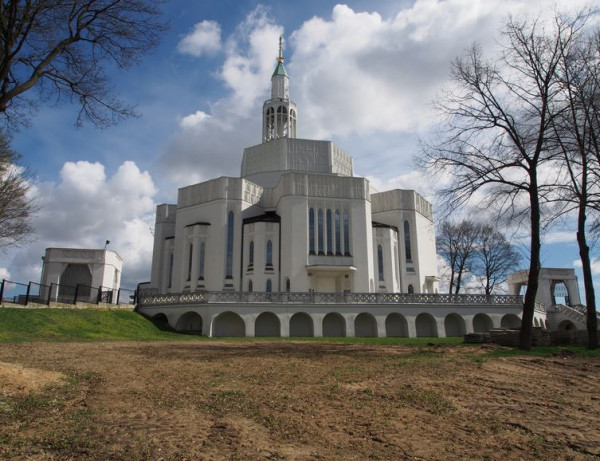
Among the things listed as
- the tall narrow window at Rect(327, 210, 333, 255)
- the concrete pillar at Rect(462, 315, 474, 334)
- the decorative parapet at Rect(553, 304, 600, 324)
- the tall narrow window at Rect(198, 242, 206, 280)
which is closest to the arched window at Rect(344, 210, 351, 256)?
the tall narrow window at Rect(327, 210, 333, 255)

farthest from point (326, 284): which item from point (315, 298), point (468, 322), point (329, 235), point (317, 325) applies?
point (468, 322)

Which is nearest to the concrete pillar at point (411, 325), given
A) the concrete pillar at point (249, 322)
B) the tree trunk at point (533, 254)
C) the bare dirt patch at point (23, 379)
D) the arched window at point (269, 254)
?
the concrete pillar at point (249, 322)

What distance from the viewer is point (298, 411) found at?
6941 millimetres

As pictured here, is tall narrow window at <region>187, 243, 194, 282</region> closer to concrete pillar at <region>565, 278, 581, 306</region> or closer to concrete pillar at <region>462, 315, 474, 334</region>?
concrete pillar at <region>462, 315, 474, 334</region>

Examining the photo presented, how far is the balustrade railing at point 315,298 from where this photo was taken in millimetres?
32188

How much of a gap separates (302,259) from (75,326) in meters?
19.3

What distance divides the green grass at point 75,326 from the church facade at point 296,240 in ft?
34.6

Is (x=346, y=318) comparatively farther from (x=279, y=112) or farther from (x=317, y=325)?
(x=279, y=112)

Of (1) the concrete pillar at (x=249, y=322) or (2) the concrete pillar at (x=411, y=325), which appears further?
(2) the concrete pillar at (x=411, y=325)

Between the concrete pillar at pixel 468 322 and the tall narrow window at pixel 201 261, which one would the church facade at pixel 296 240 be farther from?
the concrete pillar at pixel 468 322

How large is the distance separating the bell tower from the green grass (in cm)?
3227

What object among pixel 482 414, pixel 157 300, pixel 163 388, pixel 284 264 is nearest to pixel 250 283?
pixel 284 264

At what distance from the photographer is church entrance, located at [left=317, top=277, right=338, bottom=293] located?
39.9 m

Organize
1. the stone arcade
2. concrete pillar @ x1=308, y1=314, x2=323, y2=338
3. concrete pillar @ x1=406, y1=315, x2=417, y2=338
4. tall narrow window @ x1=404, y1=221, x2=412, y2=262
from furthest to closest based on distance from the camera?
tall narrow window @ x1=404, y1=221, x2=412, y2=262, concrete pillar @ x1=406, y1=315, x2=417, y2=338, the stone arcade, concrete pillar @ x1=308, y1=314, x2=323, y2=338
